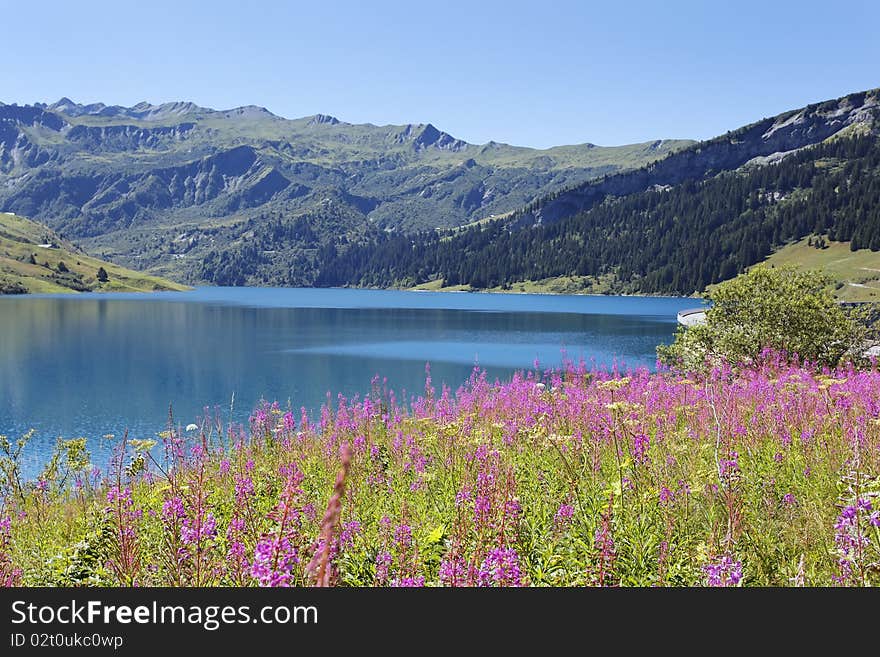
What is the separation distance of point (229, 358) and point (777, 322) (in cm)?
5974

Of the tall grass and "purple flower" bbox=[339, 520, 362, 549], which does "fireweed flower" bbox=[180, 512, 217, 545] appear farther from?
"purple flower" bbox=[339, 520, 362, 549]

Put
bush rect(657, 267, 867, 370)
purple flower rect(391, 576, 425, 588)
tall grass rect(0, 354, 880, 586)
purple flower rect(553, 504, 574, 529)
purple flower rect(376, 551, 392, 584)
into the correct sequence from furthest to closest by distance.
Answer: bush rect(657, 267, 867, 370)
purple flower rect(553, 504, 574, 529)
purple flower rect(376, 551, 392, 584)
tall grass rect(0, 354, 880, 586)
purple flower rect(391, 576, 425, 588)

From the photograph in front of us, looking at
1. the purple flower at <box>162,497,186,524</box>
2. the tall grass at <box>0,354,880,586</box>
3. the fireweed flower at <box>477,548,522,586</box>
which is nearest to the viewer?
the fireweed flower at <box>477,548,522,586</box>

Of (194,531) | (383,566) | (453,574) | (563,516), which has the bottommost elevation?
(383,566)

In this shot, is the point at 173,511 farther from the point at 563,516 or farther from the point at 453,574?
the point at 563,516

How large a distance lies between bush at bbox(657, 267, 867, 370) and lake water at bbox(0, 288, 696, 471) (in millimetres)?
6685

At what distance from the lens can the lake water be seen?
142ft

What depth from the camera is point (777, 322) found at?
26.5 m

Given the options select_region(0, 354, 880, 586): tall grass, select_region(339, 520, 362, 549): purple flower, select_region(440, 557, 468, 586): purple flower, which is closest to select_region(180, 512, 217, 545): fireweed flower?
select_region(0, 354, 880, 586): tall grass

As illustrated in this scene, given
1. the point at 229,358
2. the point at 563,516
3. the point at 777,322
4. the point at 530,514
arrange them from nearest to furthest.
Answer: the point at 563,516
the point at 530,514
the point at 777,322
the point at 229,358

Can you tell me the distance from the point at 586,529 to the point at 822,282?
28019 mm

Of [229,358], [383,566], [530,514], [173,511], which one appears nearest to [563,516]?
[530,514]

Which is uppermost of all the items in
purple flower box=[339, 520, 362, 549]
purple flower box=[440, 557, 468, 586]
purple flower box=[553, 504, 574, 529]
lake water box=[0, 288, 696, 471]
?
purple flower box=[440, 557, 468, 586]

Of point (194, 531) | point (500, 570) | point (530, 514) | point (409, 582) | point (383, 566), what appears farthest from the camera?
point (530, 514)
